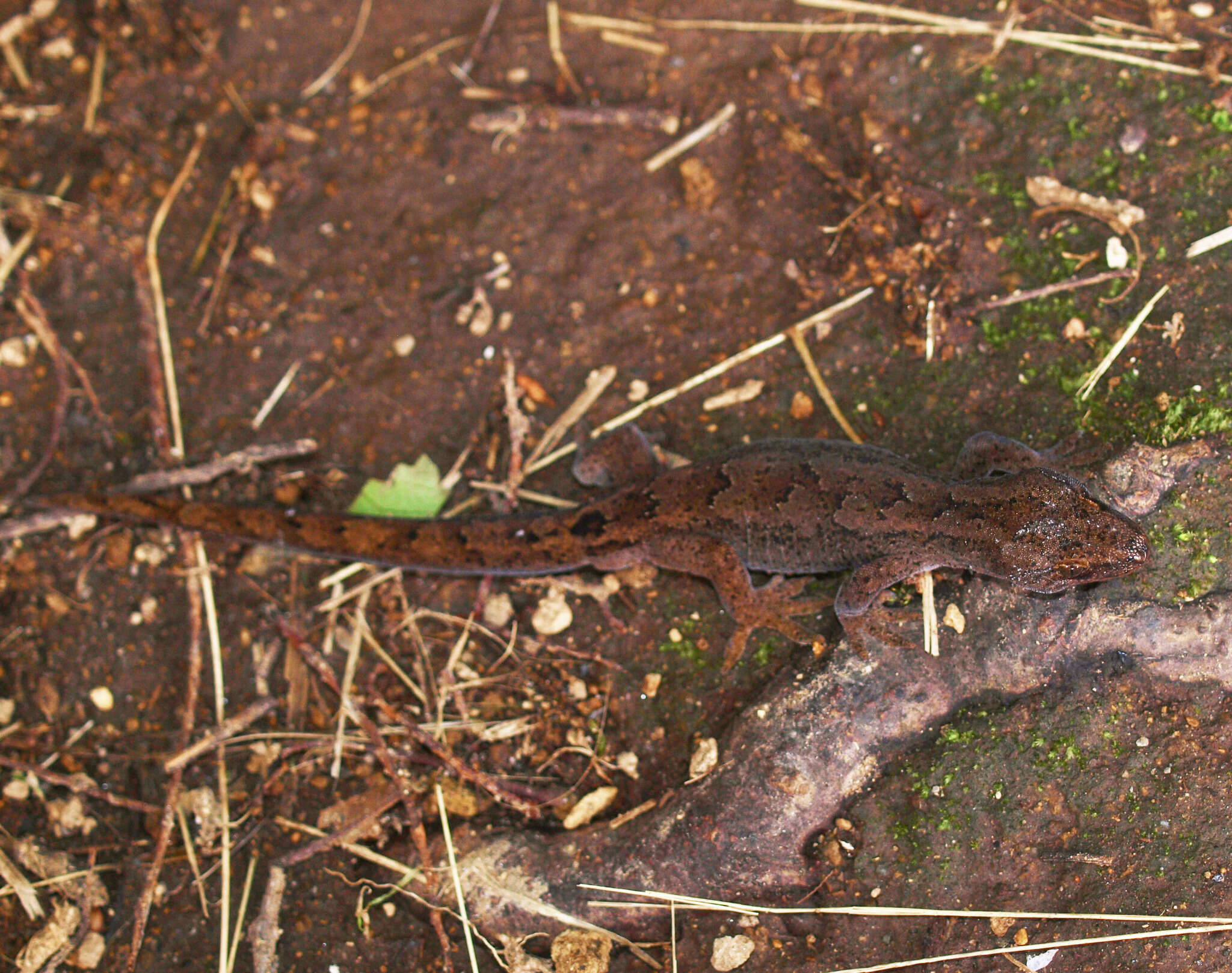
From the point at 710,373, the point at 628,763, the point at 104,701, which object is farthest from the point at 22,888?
the point at 710,373

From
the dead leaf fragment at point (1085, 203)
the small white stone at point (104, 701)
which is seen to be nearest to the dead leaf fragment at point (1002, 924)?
the dead leaf fragment at point (1085, 203)

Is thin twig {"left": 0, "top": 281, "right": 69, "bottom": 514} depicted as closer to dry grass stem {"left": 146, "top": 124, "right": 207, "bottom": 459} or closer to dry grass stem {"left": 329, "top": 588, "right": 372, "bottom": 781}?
dry grass stem {"left": 146, "top": 124, "right": 207, "bottom": 459}

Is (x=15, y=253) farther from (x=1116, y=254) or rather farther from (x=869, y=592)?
(x=1116, y=254)

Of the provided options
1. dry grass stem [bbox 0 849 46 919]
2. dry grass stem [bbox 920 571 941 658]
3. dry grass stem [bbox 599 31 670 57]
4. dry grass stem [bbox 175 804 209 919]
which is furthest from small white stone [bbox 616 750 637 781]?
dry grass stem [bbox 599 31 670 57]

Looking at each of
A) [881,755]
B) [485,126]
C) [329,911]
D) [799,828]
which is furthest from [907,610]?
[485,126]

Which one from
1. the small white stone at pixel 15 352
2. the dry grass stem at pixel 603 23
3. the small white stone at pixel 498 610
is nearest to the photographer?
the small white stone at pixel 498 610

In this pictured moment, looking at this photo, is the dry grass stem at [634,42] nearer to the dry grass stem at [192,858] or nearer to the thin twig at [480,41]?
the thin twig at [480,41]
